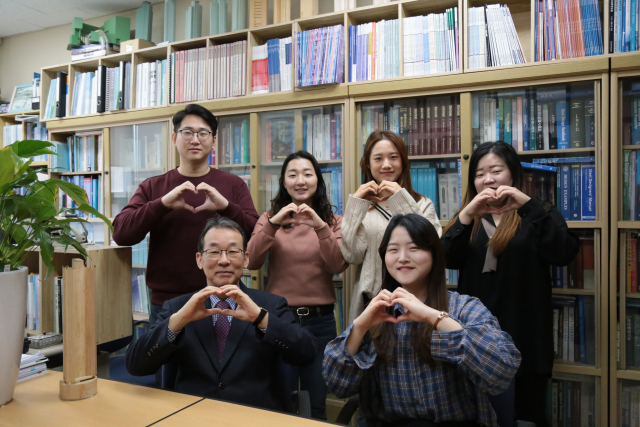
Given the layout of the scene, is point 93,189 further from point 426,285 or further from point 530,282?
point 530,282

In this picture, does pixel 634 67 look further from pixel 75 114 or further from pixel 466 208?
pixel 75 114

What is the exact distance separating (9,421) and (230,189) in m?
1.35

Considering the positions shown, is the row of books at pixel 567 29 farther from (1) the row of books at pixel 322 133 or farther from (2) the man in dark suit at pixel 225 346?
(2) the man in dark suit at pixel 225 346

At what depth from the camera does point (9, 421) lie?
1.15m

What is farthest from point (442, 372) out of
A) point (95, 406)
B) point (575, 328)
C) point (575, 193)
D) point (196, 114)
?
point (196, 114)

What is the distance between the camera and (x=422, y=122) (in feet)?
8.71

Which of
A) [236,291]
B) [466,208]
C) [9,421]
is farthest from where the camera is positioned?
[466,208]

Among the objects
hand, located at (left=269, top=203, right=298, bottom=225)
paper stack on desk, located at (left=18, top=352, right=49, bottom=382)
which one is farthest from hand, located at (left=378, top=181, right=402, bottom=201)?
paper stack on desk, located at (left=18, top=352, right=49, bottom=382)

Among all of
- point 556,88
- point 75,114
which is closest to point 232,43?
point 75,114

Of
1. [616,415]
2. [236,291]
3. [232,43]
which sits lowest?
[616,415]

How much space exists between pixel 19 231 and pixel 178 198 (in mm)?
769

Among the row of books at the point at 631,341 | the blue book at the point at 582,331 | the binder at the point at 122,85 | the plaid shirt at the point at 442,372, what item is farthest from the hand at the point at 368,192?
the binder at the point at 122,85

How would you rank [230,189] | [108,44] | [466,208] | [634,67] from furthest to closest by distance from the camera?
[108,44]
[230,189]
[634,67]
[466,208]

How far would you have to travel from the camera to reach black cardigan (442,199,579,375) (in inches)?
73.4
